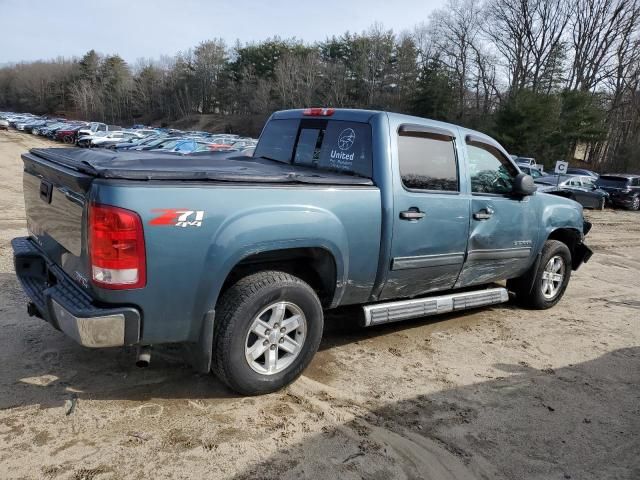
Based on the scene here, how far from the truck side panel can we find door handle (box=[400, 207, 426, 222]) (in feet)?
1.75

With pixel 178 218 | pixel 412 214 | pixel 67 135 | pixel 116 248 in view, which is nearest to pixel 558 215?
pixel 412 214

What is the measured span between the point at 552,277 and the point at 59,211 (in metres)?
5.30

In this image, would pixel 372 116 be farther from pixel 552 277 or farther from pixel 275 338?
pixel 552 277

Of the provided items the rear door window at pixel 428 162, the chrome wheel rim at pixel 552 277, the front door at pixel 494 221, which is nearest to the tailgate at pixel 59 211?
the rear door window at pixel 428 162

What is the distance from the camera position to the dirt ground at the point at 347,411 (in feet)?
9.16

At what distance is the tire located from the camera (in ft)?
10.5

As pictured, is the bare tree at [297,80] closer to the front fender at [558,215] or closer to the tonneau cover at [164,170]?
the front fender at [558,215]

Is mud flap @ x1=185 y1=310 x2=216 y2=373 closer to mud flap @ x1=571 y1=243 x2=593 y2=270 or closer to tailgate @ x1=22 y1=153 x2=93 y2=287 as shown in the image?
tailgate @ x1=22 y1=153 x2=93 y2=287

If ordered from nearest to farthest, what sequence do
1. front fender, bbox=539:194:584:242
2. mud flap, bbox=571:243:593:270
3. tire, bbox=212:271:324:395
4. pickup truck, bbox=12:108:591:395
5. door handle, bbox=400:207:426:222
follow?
pickup truck, bbox=12:108:591:395, tire, bbox=212:271:324:395, door handle, bbox=400:207:426:222, front fender, bbox=539:194:584:242, mud flap, bbox=571:243:593:270

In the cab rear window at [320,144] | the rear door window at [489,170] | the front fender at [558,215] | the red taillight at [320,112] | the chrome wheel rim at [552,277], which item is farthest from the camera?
the chrome wheel rim at [552,277]

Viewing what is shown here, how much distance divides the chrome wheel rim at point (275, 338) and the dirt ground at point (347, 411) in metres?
0.25

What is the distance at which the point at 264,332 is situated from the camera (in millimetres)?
3396

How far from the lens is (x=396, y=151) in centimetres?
400

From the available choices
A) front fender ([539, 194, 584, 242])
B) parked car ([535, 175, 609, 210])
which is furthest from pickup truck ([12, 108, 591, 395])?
parked car ([535, 175, 609, 210])
